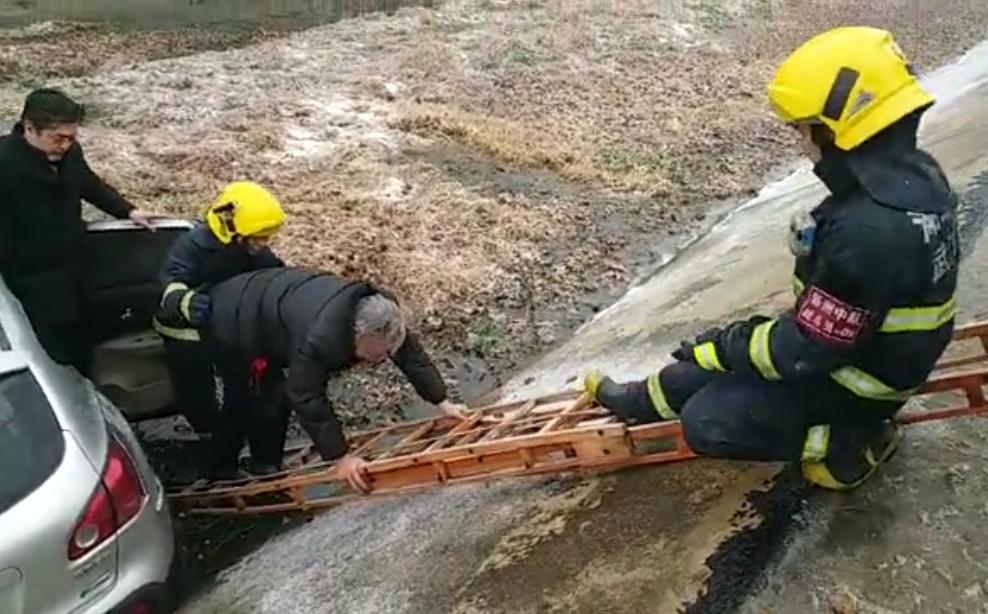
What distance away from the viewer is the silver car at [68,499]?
3.33m

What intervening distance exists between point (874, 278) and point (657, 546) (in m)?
1.32

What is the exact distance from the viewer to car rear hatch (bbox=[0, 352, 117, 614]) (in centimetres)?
328

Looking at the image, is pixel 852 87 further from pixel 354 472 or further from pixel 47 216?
pixel 47 216

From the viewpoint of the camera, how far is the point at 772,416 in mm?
3809

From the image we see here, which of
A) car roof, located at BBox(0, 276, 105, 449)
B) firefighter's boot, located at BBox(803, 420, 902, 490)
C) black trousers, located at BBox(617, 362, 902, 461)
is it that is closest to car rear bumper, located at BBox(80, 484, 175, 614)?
car roof, located at BBox(0, 276, 105, 449)

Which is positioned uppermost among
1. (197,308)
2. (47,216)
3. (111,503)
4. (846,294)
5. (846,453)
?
(846,294)

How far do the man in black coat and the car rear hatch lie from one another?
116cm

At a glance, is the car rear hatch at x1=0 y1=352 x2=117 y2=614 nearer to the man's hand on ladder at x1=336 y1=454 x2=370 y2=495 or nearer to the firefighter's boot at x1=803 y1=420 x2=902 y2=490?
the man's hand on ladder at x1=336 y1=454 x2=370 y2=495

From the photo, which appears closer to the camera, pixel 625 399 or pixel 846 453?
pixel 846 453

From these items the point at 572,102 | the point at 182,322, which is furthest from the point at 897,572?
the point at 572,102

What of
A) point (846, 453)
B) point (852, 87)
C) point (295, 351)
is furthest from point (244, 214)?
point (852, 87)

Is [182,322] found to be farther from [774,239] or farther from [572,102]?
[572,102]

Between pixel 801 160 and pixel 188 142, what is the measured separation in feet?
19.4

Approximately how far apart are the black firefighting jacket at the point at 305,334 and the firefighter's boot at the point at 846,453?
5.87 ft
